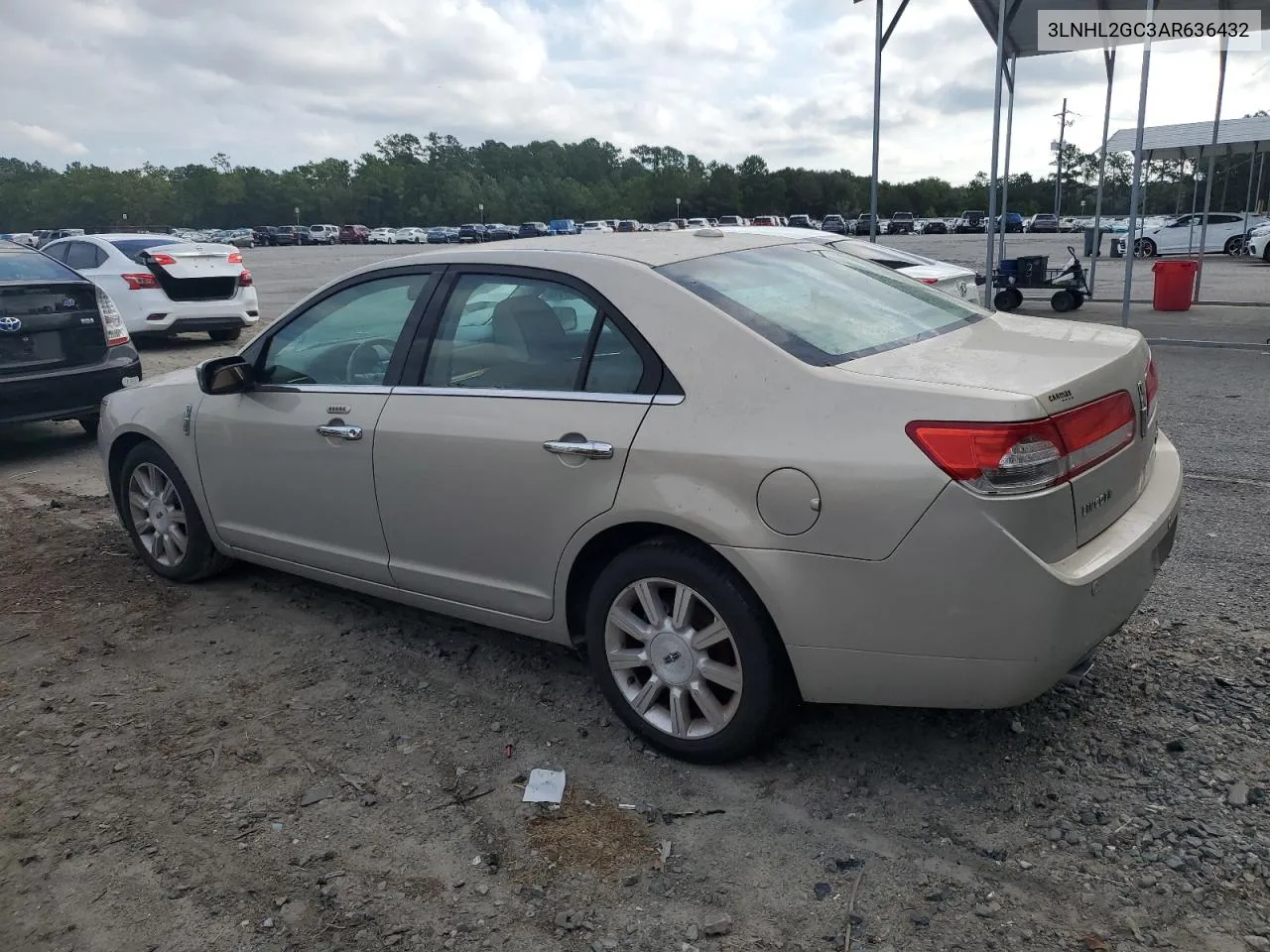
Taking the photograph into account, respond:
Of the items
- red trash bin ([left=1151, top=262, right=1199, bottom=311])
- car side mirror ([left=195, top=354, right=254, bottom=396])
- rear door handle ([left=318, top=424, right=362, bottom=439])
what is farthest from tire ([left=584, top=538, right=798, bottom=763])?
red trash bin ([left=1151, top=262, right=1199, bottom=311])

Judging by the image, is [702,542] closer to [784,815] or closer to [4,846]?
[784,815]

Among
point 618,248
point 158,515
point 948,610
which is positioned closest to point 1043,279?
point 618,248

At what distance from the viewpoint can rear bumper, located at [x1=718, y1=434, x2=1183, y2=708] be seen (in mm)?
2516

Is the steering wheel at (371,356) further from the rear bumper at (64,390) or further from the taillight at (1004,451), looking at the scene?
the rear bumper at (64,390)

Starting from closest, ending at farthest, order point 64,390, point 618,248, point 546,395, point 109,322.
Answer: point 546,395 → point 618,248 → point 64,390 → point 109,322

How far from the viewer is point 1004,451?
2498 millimetres

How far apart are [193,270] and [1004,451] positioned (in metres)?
12.5

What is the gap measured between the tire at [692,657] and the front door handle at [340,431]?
1.16 meters

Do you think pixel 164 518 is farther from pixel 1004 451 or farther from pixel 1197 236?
pixel 1197 236

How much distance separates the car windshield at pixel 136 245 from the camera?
12844 millimetres

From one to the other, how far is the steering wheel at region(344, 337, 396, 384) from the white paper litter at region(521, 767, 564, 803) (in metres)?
1.62

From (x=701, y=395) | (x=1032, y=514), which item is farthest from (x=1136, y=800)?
(x=701, y=395)

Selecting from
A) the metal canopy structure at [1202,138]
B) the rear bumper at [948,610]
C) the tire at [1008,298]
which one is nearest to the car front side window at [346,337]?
the rear bumper at [948,610]

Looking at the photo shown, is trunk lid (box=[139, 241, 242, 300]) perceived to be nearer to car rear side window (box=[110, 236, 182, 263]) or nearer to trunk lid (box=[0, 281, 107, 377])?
car rear side window (box=[110, 236, 182, 263])
